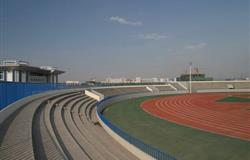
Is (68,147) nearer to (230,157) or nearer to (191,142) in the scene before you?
(191,142)

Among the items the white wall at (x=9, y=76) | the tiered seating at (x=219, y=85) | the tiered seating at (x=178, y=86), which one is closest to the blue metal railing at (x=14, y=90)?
the white wall at (x=9, y=76)

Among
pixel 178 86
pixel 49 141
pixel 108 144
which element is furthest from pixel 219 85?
pixel 49 141

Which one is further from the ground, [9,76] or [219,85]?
[9,76]

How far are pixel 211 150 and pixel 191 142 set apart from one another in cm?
168

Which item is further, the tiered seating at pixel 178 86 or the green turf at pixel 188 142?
the tiered seating at pixel 178 86

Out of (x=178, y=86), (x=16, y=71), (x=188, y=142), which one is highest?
(x=16, y=71)

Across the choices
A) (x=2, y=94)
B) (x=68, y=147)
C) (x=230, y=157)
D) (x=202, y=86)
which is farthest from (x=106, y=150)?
(x=202, y=86)

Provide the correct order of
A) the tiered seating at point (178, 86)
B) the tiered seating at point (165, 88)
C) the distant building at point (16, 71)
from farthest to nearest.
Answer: the tiered seating at point (178, 86)
the tiered seating at point (165, 88)
the distant building at point (16, 71)

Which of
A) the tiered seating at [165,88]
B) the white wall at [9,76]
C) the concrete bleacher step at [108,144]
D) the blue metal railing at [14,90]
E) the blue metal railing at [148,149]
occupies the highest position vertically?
the white wall at [9,76]

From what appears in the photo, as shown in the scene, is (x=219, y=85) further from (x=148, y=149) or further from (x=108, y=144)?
(x=148, y=149)

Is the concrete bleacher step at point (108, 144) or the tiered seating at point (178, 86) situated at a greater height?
the tiered seating at point (178, 86)

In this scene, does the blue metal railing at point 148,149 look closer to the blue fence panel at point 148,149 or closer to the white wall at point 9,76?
the blue fence panel at point 148,149

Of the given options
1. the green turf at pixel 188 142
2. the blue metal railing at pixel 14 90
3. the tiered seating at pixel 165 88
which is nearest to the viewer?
the green turf at pixel 188 142

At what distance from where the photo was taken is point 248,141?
13766 mm
